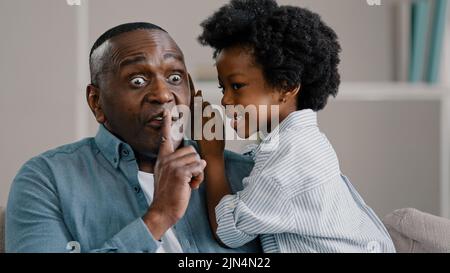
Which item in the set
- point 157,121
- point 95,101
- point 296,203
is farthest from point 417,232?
point 95,101

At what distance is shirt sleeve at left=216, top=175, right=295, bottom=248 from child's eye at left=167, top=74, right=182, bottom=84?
0.67 ft

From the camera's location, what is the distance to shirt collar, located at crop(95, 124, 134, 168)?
1.12 meters

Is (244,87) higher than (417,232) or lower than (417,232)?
higher

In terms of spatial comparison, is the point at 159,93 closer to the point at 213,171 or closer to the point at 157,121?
the point at 157,121

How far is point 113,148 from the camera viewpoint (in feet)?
3.67

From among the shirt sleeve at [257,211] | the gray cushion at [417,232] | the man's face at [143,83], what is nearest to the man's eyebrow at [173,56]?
the man's face at [143,83]

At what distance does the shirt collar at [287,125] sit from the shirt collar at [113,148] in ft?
0.73

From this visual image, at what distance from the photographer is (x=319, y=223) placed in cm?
107

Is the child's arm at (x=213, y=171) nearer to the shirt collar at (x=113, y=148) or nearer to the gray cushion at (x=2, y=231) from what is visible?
the shirt collar at (x=113, y=148)

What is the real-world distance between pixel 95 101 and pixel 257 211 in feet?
1.11

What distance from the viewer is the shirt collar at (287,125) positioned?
1.10 meters
